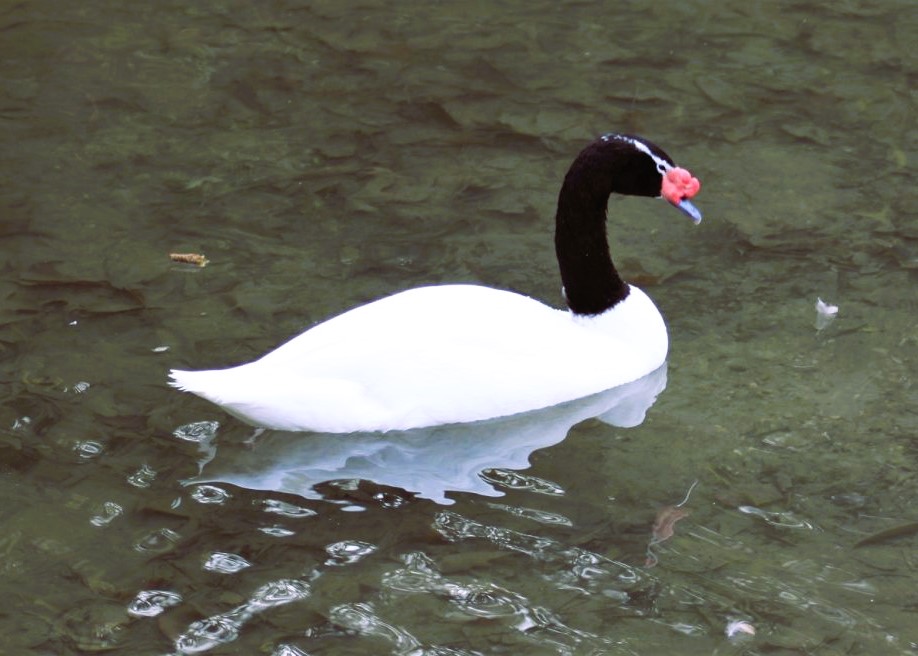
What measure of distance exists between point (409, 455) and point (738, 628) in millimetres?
1395

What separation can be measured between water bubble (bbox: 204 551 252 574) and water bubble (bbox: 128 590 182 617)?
0.16 metres

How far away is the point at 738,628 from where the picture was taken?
4230 mm

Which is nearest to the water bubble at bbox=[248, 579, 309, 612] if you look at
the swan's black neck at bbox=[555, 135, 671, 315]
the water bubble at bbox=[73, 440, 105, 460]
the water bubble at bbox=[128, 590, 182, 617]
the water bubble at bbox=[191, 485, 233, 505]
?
the water bubble at bbox=[128, 590, 182, 617]

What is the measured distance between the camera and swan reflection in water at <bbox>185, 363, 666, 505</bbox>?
16.2 ft

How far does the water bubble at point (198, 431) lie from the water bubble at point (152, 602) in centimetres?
85

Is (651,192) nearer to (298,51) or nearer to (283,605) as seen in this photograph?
(283,605)

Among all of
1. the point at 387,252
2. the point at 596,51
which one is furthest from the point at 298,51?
the point at 387,252

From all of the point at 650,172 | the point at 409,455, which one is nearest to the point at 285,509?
the point at 409,455

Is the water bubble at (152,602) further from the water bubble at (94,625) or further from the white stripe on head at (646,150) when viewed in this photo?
the white stripe on head at (646,150)

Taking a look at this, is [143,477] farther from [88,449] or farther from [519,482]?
[519,482]

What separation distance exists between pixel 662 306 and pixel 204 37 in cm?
364

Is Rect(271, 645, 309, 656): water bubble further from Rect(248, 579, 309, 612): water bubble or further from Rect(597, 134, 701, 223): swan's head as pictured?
Rect(597, 134, 701, 223): swan's head

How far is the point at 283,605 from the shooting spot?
4320 mm

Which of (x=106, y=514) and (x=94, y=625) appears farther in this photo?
(x=106, y=514)
